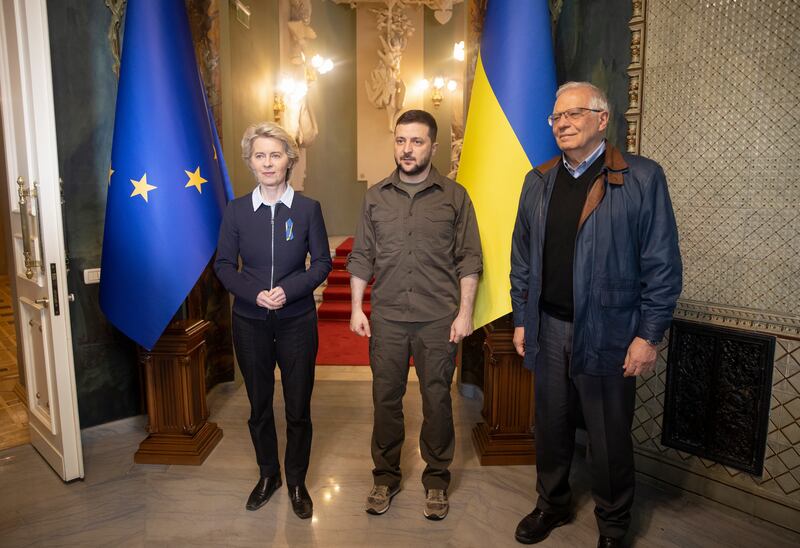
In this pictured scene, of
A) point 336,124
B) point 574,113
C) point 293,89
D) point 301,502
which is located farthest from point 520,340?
point 336,124

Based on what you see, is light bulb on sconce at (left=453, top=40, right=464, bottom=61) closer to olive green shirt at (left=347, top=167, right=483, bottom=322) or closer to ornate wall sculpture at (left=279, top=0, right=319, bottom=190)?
ornate wall sculpture at (left=279, top=0, right=319, bottom=190)

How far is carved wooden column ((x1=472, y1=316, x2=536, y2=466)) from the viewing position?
2945 mm

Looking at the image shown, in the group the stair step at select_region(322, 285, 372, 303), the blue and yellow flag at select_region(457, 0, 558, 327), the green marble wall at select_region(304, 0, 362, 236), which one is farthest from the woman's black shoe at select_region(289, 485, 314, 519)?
the green marble wall at select_region(304, 0, 362, 236)

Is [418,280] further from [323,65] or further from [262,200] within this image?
[323,65]

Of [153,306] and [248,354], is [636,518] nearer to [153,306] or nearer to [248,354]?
[248,354]

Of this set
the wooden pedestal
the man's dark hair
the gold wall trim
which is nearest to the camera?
the man's dark hair

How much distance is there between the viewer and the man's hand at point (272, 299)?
2186 millimetres

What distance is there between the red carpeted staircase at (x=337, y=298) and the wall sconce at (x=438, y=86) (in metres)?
3.80

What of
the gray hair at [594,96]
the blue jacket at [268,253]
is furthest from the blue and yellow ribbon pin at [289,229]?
the gray hair at [594,96]

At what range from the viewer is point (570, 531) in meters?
2.32

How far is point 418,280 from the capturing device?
231 cm

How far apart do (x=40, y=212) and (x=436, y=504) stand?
7.28 ft

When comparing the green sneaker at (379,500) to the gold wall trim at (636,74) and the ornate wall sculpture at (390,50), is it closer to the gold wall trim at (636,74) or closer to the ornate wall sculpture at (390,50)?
the gold wall trim at (636,74)

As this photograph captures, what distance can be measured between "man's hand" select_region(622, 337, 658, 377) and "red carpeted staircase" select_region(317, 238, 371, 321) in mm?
3874
